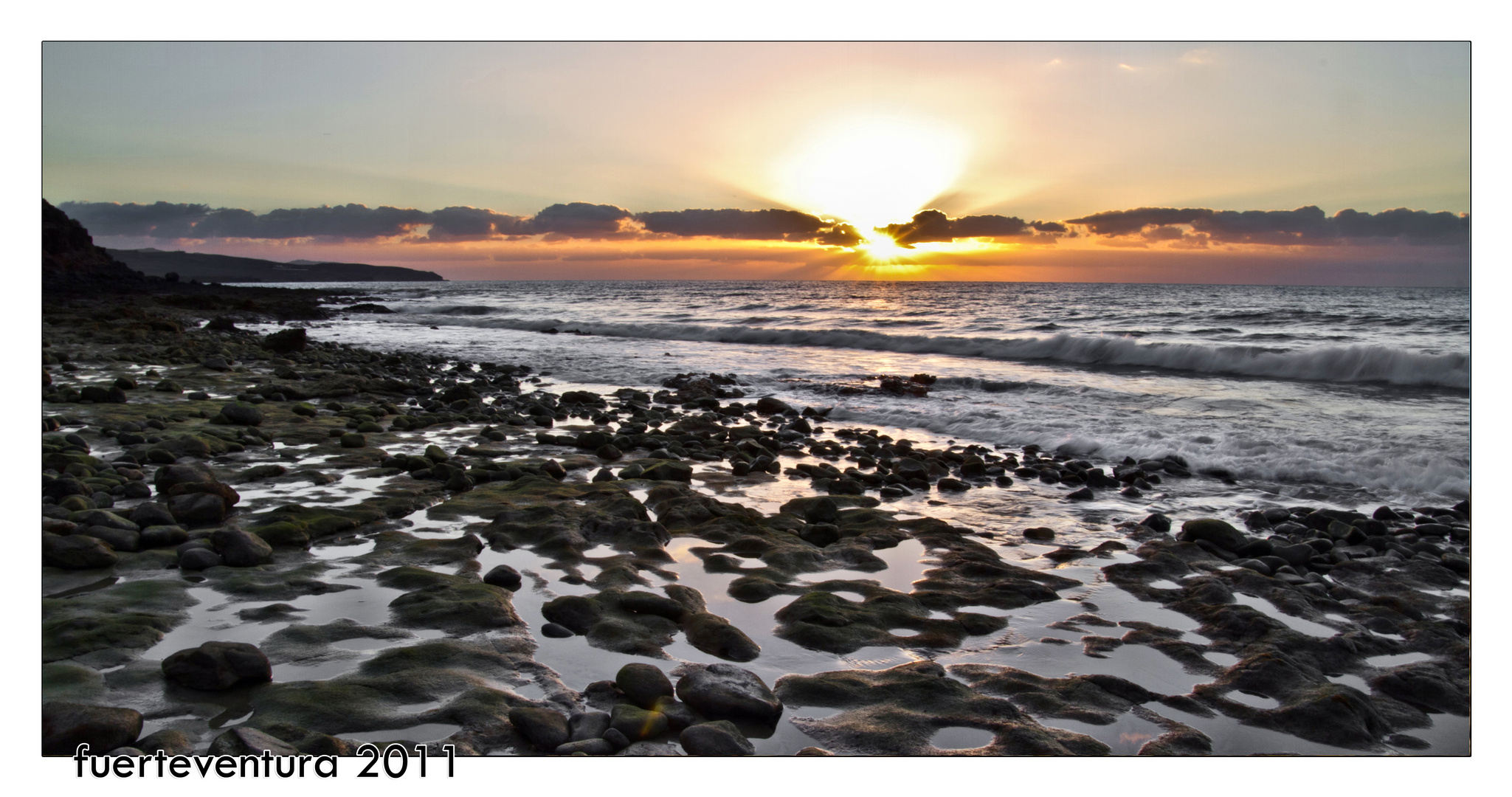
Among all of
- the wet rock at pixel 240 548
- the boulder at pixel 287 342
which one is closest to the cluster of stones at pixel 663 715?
the wet rock at pixel 240 548

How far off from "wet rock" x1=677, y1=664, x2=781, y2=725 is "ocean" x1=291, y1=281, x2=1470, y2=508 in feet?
15.1

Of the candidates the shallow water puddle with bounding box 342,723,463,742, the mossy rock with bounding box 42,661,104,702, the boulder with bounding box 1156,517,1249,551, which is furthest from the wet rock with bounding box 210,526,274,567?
the boulder with bounding box 1156,517,1249,551

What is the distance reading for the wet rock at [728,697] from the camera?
2855mm

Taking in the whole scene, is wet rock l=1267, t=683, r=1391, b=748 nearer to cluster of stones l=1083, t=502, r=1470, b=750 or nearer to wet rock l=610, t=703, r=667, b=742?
cluster of stones l=1083, t=502, r=1470, b=750

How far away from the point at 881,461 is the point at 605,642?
4.50m

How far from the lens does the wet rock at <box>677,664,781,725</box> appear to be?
2855 mm

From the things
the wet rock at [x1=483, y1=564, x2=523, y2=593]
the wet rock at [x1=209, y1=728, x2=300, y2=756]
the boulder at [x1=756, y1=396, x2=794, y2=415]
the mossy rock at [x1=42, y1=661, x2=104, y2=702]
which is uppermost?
the boulder at [x1=756, y1=396, x2=794, y2=415]

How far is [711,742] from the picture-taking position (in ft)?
8.71

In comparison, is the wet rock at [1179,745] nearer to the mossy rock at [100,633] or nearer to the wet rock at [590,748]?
the wet rock at [590,748]

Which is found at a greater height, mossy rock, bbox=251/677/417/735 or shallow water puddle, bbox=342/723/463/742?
mossy rock, bbox=251/677/417/735

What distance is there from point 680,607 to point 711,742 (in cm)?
112

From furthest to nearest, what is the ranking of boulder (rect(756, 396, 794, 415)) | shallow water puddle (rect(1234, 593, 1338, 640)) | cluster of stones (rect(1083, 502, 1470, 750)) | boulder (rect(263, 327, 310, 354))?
boulder (rect(263, 327, 310, 354))
boulder (rect(756, 396, 794, 415))
shallow water puddle (rect(1234, 593, 1338, 640))
cluster of stones (rect(1083, 502, 1470, 750))

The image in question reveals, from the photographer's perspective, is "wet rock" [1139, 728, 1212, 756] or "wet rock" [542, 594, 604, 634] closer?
"wet rock" [1139, 728, 1212, 756]

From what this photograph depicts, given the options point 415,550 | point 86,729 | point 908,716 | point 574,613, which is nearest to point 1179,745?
point 908,716
